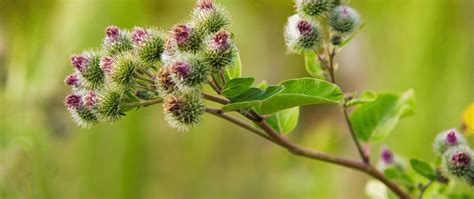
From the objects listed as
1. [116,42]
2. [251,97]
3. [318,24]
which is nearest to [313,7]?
[318,24]

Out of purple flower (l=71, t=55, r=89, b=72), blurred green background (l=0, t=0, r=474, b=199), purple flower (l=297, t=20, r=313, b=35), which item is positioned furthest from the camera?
blurred green background (l=0, t=0, r=474, b=199)

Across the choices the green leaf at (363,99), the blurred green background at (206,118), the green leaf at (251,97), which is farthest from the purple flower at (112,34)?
the blurred green background at (206,118)

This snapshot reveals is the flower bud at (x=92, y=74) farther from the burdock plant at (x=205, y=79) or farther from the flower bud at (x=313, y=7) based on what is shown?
the flower bud at (x=313, y=7)

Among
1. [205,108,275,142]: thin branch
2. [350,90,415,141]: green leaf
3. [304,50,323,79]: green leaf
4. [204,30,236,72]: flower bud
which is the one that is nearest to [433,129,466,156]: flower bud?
[350,90,415,141]: green leaf

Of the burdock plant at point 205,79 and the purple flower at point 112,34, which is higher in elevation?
the purple flower at point 112,34

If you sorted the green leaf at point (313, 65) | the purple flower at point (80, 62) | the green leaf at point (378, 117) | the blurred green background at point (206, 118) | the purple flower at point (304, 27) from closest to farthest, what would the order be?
the purple flower at point (80, 62) < the purple flower at point (304, 27) < the green leaf at point (313, 65) < the green leaf at point (378, 117) < the blurred green background at point (206, 118)

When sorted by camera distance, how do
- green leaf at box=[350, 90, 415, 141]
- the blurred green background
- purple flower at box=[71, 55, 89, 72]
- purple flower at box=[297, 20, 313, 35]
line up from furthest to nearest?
the blurred green background
green leaf at box=[350, 90, 415, 141]
purple flower at box=[297, 20, 313, 35]
purple flower at box=[71, 55, 89, 72]

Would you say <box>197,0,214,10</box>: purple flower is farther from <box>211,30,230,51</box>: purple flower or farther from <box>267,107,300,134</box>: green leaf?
<box>267,107,300,134</box>: green leaf
